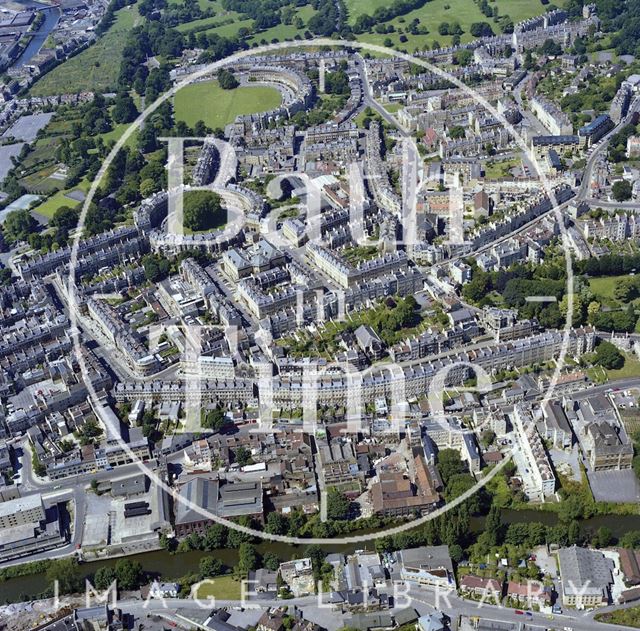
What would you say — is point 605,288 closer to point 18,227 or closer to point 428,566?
point 428,566

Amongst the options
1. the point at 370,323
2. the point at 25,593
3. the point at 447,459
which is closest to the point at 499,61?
the point at 370,323

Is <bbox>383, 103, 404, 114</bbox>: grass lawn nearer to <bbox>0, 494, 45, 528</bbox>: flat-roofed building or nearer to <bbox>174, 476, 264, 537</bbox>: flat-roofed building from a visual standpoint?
<bbox>174, 476, 264, 537</bbox>: flat-roofed building

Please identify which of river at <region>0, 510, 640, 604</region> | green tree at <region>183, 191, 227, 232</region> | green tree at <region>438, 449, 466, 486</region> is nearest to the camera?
river at <region>0, 510, 640, 604</region>

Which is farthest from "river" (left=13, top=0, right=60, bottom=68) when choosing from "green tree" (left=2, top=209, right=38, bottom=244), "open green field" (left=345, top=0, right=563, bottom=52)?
"green tree" (left=2, top=209, right=38, bottom=244)

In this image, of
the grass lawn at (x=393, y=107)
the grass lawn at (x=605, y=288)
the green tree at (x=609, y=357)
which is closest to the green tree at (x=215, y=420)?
the green tree at (x=609, y=357)

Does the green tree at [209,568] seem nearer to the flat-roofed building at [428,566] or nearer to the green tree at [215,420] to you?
the flat-roofed building at [428,566]
